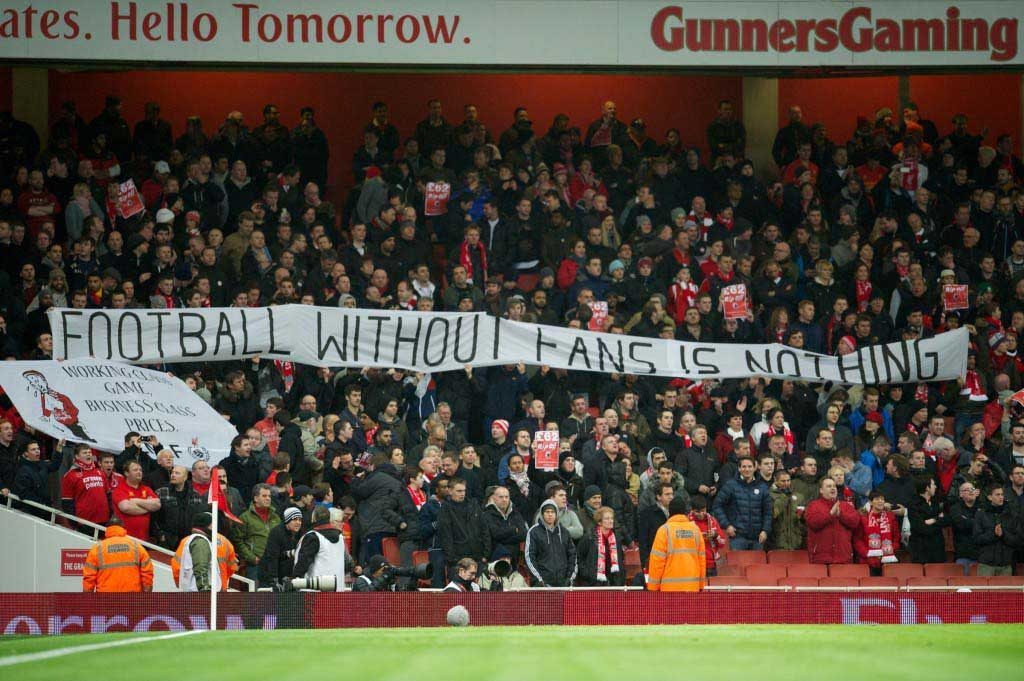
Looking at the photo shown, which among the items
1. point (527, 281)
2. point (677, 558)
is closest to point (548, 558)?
point (677, 558)

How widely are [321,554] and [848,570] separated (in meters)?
6.27

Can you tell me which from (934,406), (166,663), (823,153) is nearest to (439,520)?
(166,663)

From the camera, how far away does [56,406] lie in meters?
18.0

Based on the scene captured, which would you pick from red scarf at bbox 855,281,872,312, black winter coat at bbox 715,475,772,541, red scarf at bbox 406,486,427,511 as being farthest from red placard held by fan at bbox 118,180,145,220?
red scarf at bbox 855,281,872,312

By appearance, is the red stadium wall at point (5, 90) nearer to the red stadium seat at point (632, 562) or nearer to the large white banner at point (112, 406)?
the large white banner at point (112, 406)

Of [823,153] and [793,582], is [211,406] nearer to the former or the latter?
[793,582]

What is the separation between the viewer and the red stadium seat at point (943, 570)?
1834 centimetres

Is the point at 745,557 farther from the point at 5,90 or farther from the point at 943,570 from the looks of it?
the point at 5,90

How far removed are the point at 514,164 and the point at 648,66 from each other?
2786mm

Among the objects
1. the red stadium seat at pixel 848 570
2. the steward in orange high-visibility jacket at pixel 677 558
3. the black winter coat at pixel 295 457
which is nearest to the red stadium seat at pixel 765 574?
the red stadium seat at pixel 848 570

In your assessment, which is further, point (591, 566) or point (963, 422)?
point (963, 422)

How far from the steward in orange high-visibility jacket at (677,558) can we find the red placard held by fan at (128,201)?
9.43 metres

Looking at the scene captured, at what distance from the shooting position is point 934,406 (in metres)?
21.2

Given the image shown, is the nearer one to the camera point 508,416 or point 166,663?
point 166,663
